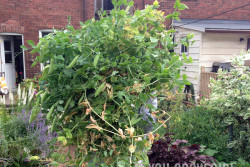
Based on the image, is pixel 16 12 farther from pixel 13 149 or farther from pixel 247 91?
pixel 247 91

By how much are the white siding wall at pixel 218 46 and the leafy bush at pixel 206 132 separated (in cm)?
439

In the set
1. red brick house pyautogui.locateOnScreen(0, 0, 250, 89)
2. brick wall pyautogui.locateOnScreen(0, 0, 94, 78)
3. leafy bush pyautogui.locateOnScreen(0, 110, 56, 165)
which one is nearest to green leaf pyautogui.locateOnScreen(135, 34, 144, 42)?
leafy bush pyautogui.locateOnScreen(0, 110, 56, 165)

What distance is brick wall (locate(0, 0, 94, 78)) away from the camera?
838cm

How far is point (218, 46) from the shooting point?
7.15 m

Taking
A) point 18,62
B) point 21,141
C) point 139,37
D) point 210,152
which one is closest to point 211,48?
point 210,152

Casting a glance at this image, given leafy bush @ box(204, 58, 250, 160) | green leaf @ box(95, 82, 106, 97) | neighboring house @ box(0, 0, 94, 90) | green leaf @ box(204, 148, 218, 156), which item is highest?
neighboring house @ box(0, 0, 94, 90)

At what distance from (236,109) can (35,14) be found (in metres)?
8.17

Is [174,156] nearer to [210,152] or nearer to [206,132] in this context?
[210,152]

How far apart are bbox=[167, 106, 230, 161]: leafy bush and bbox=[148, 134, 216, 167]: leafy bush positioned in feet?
1.21

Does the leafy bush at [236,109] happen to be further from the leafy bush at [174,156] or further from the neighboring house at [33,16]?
the neighboring house at [33,16]

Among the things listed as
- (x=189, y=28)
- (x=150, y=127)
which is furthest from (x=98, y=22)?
(x=189, y=28)

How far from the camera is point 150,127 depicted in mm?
1308

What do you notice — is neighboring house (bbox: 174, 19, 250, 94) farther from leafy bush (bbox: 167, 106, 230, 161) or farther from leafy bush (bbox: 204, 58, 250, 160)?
leafy bush (bbox: 204, 58, 250, 160)

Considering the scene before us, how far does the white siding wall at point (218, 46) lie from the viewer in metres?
7.02
